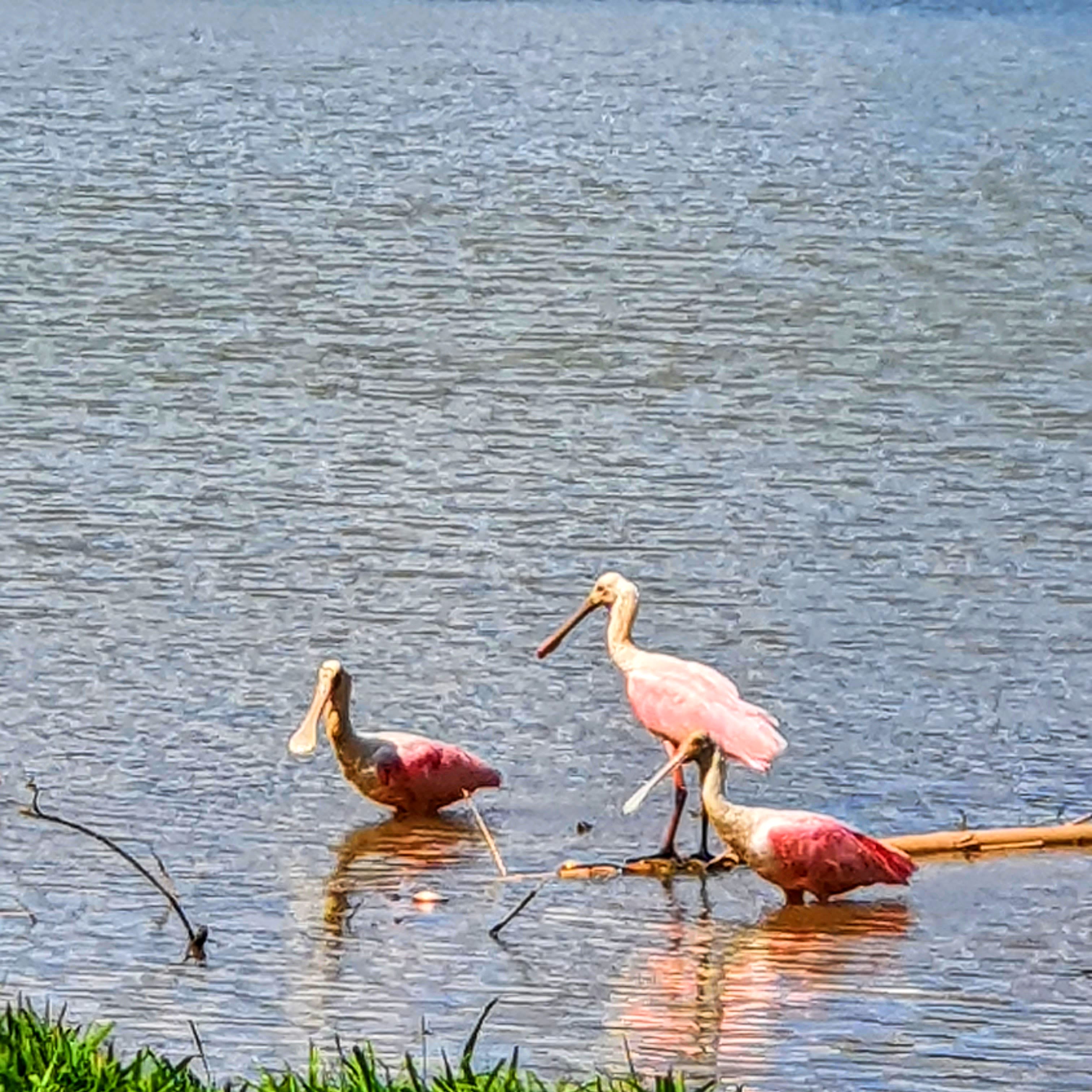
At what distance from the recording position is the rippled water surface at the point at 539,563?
711 centimetres

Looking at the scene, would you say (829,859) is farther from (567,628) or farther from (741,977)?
(567,628)

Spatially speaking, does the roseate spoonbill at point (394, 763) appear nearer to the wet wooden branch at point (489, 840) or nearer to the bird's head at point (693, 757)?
the wet wooden branch at point (489, 840)

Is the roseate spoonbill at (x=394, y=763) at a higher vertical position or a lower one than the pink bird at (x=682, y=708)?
lower

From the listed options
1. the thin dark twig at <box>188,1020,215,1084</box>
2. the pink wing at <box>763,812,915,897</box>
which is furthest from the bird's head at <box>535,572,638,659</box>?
the thin dark twig at <box>188,1020,215,1084</box>

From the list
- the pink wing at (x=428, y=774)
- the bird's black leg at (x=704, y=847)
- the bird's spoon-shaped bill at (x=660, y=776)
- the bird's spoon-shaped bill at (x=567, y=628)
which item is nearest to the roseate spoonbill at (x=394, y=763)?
the pink wing at (x=428, y=774)

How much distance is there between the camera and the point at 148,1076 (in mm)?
5191

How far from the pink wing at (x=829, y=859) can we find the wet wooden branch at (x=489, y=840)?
23.7 inches

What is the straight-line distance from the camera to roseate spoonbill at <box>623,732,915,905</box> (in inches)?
300

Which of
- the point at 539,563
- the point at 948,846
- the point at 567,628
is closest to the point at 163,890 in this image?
the point at 948,846

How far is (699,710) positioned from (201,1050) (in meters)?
2.59

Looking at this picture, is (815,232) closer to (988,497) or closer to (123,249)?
(123,249)

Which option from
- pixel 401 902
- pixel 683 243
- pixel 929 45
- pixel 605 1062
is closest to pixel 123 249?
pixel 683 243

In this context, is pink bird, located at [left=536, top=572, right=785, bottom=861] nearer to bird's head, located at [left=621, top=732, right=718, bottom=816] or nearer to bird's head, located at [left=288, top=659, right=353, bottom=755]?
bird's head, located at [left=621, top=732, right=718, bottom=816]

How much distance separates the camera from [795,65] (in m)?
29.7
